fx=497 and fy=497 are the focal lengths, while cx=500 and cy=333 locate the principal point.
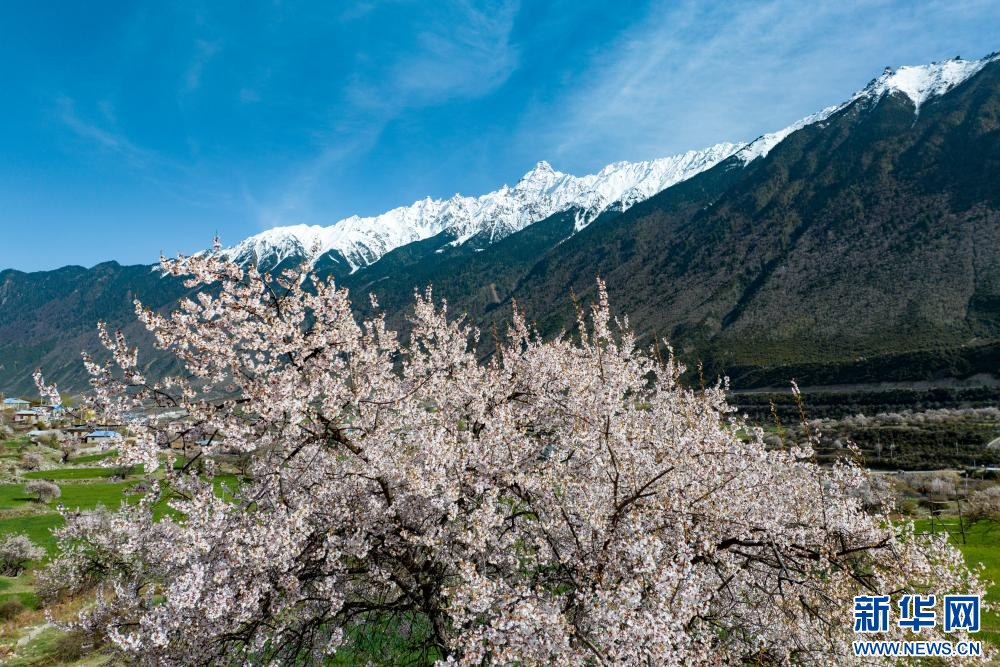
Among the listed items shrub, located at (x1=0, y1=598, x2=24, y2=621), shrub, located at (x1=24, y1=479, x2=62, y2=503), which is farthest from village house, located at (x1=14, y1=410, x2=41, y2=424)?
shrub, located at (x1=0, y1=598, x2=24, y2=621)

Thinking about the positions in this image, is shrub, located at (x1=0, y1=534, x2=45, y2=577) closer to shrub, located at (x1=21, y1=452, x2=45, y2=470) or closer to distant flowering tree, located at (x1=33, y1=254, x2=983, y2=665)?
distant flowering tree, located at (x1=33, y1=254, x2=983, y2=665)

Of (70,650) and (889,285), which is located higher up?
(889,285)

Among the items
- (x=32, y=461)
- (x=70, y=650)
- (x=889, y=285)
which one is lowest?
(x=32, y=461)

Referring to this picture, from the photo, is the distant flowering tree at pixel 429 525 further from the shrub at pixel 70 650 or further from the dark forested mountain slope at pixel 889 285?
the dark forested mountain slope at pixel 889 285

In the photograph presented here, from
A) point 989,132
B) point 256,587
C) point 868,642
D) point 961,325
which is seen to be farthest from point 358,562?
point 989,132

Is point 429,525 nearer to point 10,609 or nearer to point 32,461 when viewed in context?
point 10,609

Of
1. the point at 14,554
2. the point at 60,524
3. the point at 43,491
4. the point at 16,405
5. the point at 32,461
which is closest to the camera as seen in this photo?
the point at 14,554

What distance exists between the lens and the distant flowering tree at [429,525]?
22.6 ft

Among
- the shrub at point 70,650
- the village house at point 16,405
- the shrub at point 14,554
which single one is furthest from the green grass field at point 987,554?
the village house at point 16,405

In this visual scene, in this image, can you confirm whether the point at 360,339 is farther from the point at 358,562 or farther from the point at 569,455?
the point at 569,455

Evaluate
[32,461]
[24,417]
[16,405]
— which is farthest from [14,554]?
[16,405]

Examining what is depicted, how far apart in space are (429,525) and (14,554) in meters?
29.8

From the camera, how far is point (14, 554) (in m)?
24.9

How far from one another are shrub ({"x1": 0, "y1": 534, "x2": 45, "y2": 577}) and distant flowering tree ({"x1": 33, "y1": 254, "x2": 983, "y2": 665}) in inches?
904
